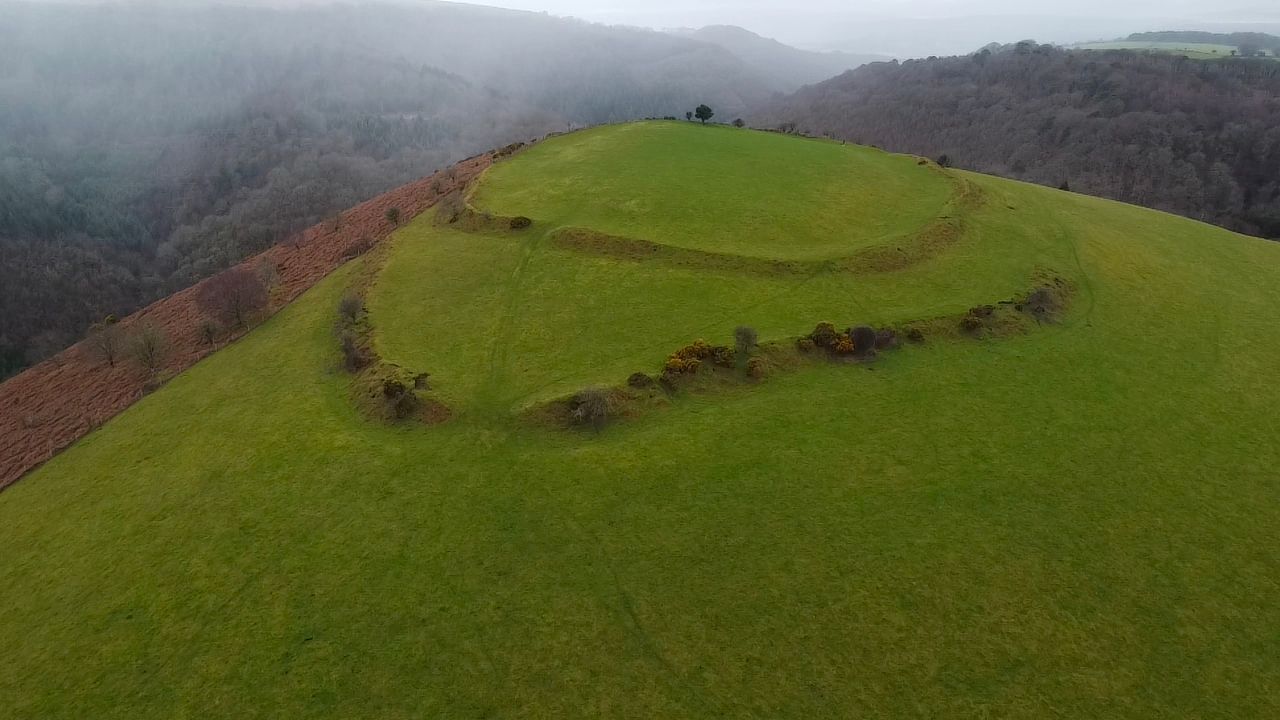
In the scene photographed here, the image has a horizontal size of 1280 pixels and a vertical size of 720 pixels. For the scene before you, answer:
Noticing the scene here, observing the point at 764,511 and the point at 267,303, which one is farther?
the point at 267,303

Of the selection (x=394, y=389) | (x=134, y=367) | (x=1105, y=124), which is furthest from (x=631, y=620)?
(x=1105, y=124)

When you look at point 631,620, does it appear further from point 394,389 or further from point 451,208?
point 451,208

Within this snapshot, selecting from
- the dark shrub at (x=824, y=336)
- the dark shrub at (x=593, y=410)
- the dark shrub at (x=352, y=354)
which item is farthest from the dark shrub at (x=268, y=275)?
the dark shrub at (x=824, y=336)

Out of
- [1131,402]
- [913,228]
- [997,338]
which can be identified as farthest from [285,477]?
[913,228]

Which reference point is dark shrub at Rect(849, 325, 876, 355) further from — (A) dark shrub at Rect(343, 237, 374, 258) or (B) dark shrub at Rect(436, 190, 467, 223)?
(A) dark shrub at Rect(343, 237, 374, 258)

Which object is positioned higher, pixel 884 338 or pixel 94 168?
pixel 884 338

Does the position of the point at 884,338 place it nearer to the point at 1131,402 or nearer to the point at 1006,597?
the point at 1131,402
